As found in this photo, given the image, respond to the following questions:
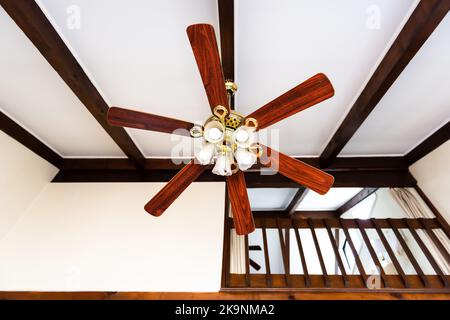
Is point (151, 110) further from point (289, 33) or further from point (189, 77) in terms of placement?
point (289, 33)

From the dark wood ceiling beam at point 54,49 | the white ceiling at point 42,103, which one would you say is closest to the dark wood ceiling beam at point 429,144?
the dark wood ceiling beam at point 54,49

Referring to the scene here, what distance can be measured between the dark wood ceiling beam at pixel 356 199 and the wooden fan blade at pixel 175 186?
3.12 m

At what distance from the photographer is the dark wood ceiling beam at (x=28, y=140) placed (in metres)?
2.26

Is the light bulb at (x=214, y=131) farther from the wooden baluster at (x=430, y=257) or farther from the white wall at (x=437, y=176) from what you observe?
the white wall at (x=437, y=176)

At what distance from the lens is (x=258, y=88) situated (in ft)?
6.31

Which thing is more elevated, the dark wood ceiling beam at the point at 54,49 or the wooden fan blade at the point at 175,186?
the dark wood ceiling beam at the point at 54,49

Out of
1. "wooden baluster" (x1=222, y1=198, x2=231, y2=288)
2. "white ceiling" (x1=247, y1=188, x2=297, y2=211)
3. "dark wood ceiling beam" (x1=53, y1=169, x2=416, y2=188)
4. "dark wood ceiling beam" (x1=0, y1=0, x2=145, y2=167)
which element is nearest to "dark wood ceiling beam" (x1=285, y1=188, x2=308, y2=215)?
"white ceiling" (x1=247, y1=188, x2=297, y2=211)

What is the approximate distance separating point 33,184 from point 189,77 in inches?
87.9

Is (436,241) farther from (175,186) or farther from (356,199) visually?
(175,186)

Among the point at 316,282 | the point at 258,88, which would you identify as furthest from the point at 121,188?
the point at 316,282

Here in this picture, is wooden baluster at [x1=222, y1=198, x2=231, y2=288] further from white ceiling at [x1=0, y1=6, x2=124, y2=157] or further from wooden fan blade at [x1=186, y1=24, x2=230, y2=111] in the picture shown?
wooden fan blade at [x1=186, y1=24, x2=230, y2=111]

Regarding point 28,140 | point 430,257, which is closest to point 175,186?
point 28,140

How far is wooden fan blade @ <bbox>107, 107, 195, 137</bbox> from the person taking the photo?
109 cm

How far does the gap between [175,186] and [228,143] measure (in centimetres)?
36
